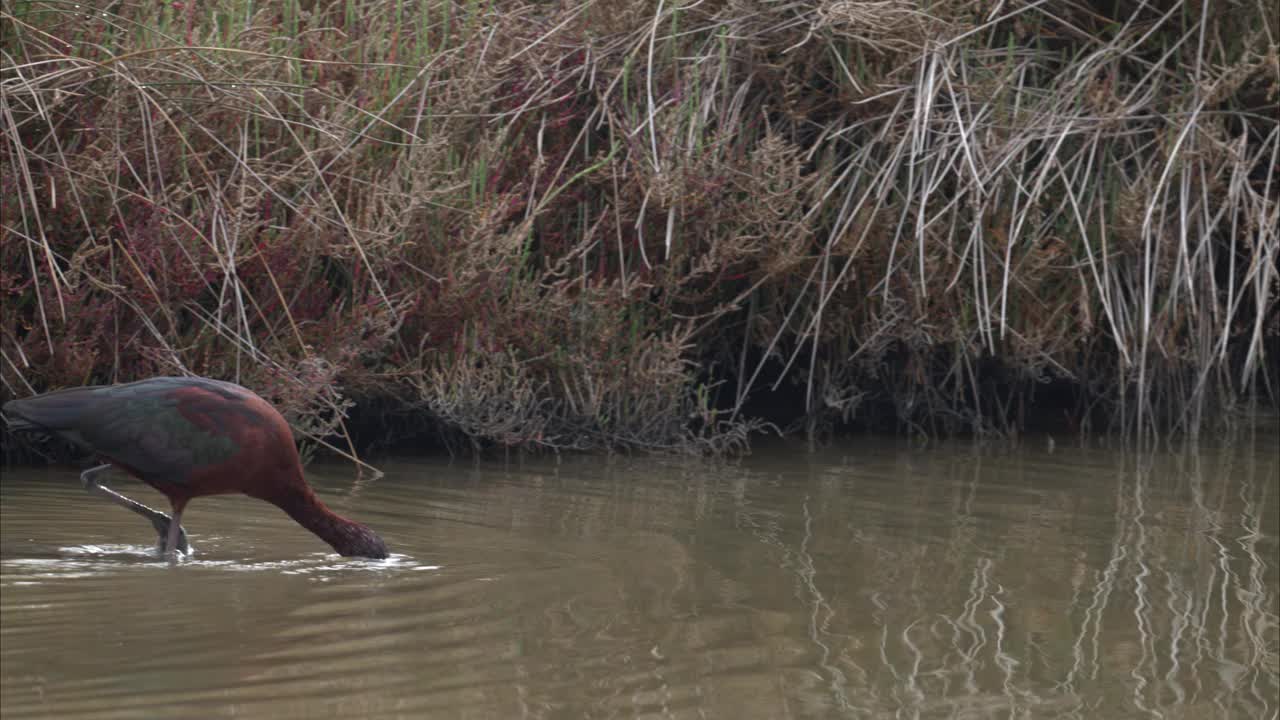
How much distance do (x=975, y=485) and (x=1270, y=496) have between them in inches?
50.6

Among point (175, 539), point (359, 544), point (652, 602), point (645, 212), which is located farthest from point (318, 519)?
point (645, 212)

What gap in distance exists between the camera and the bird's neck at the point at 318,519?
5547 millimetres

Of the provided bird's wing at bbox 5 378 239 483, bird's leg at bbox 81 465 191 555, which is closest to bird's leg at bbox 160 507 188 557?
bird's leg at bbox 81 465 191 555

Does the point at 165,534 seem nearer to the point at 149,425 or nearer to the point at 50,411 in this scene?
the point at 149,425

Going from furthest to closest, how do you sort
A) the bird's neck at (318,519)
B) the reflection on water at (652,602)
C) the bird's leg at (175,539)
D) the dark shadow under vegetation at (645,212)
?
the dark shadow under vegetation at (645,212)
the bird's neck at (318,519)
the bird's leg at (175,539)
the reflection on water at (652,602)

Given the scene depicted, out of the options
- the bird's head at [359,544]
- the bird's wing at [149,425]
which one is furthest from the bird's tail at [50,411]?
the bird's head at [359,544]

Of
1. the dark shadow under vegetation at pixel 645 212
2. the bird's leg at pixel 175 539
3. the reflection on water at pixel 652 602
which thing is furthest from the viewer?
the dark shadow under vegetation at pixel 645 212

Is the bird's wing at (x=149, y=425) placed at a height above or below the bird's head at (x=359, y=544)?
above

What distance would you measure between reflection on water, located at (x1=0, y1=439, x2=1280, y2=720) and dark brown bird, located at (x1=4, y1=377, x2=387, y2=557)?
0.16 m

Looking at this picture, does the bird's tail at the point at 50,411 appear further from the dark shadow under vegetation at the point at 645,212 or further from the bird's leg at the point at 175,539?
the dark shadow under vegetation at the point at 645,212

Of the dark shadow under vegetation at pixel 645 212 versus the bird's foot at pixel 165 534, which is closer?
the bird's foot at pixel 165 534

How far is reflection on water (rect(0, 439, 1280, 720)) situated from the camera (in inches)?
165

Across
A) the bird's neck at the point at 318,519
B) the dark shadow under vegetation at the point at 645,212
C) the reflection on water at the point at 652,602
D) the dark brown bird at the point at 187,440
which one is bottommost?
the reflection on water at the point at 652,602

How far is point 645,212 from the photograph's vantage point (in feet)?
27.4
